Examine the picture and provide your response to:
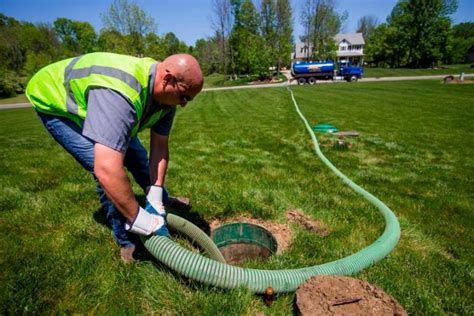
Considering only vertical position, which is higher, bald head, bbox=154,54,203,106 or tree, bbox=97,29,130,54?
tree, bbox=97,29,130,54

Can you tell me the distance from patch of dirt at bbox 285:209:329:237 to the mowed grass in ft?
0.29

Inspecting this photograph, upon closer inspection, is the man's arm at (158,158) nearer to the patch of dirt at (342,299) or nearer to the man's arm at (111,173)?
the man's arm at (111,173)

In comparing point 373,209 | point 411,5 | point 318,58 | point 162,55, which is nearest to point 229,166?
point 373,209

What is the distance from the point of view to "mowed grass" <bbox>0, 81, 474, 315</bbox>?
1981 millimetres

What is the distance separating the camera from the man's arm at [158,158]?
2.72 meters

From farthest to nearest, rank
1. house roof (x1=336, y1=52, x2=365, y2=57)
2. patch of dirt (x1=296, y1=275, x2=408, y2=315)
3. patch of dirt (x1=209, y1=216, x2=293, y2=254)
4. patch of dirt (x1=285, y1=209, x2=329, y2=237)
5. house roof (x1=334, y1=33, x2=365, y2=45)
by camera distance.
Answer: house roof (x1=334, y1=33, x2=365, y2=45) < house roof (x1=336, y1=52, x2=365, y2=57) < patch of dirt (x1=285, y1=209, x2=329, y2=237) < patch of dirt (x1=209, y1=216, x2=293, y2=254) < patch of dirt (x1=296, y1=275, x2=408, y2=315)

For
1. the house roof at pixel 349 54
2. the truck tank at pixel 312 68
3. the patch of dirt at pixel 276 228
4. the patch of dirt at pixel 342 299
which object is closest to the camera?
the patch of dirt at pixel 342 299

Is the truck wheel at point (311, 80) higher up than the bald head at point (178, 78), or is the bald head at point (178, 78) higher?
the bald head at point (178, 78)

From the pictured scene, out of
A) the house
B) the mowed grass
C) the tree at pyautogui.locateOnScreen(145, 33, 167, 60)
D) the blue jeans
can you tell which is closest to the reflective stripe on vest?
the blue jeans

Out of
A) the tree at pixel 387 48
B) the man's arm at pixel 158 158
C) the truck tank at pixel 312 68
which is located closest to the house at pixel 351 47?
the tree at pixel 387 48

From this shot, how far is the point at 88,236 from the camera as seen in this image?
2746mm

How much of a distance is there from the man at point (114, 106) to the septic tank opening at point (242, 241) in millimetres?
1021

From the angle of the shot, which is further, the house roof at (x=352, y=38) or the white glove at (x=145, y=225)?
the house roof at (x=352, y=38)

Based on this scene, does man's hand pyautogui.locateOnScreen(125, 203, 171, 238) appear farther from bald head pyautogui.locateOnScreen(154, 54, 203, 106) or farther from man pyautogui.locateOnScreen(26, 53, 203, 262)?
bald head pyautogui.locateOnScreen(154, 54, 203, 106)
